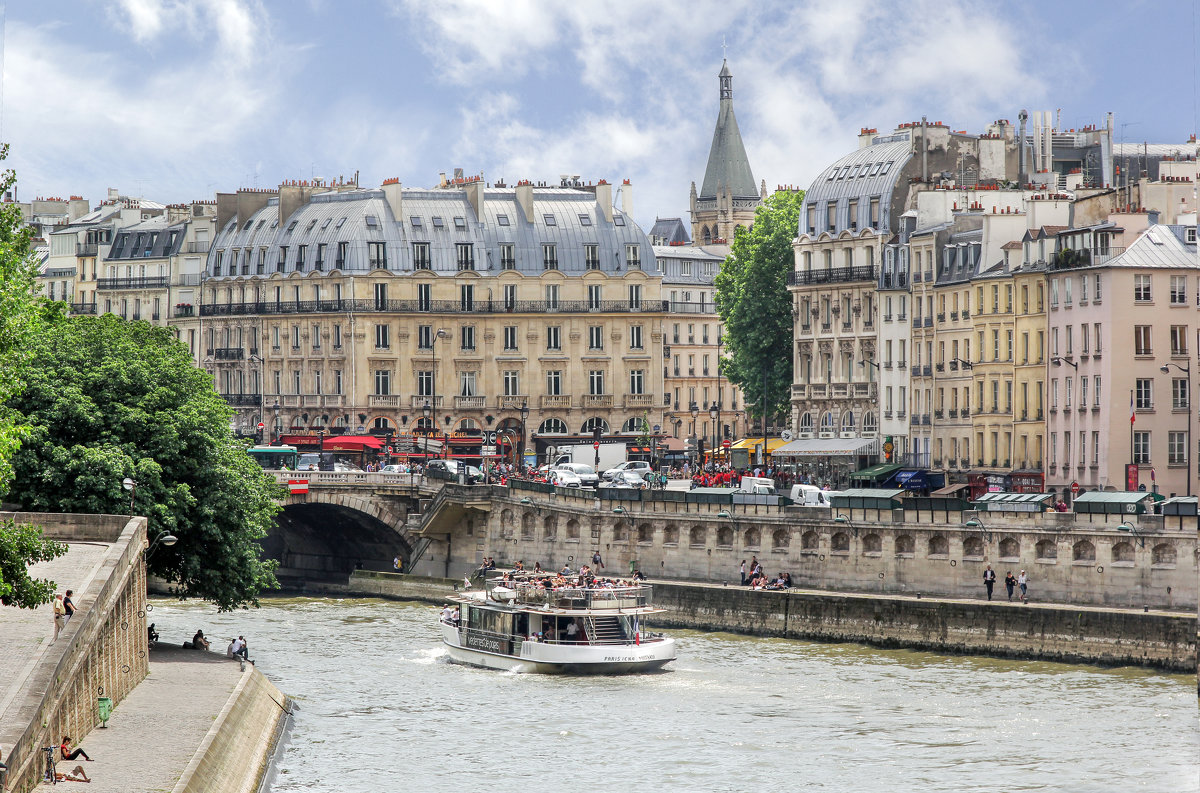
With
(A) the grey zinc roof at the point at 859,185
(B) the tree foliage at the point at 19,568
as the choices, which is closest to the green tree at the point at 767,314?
(A) the grey zinc roof at the point at 859,185

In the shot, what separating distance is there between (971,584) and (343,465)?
138ft

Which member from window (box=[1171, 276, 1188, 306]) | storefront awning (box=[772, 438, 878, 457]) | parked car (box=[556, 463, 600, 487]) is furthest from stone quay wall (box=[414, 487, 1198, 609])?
storefront awning (box=[772, 438, 878, 457])

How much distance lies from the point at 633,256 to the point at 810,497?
145 ft

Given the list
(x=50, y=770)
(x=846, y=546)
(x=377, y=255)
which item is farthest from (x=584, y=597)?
(x=377, y=255)

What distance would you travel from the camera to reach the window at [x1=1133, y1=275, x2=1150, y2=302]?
7444 cm

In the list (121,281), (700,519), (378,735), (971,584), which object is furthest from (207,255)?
(378,735)

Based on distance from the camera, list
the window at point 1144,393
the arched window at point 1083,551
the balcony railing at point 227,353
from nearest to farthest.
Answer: the arched window at point 1083,551 → the window at point 1144,393 → the balcony railing at point 227,353

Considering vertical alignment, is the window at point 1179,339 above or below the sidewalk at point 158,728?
above

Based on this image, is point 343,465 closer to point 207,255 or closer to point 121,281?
point 207,255

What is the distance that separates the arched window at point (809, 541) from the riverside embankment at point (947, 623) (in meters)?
2.04

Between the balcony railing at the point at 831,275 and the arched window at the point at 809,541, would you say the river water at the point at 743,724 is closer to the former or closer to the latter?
the arched window at the point at 809,541

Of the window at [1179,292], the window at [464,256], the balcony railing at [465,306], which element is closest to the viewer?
the window at [1179,292]

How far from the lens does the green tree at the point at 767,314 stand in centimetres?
10925

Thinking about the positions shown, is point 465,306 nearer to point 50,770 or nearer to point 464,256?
point 464,256
